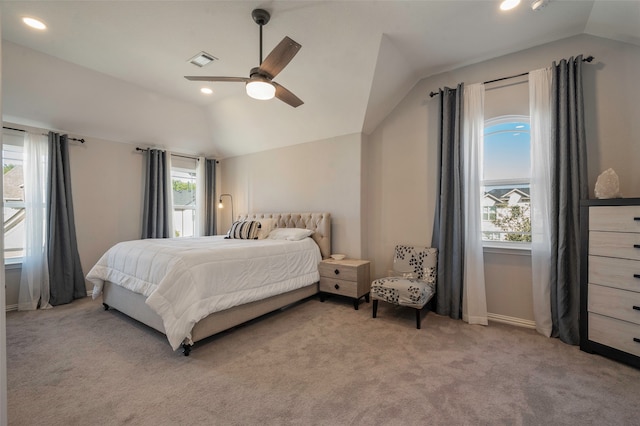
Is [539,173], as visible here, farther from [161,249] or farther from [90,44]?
[90,44]

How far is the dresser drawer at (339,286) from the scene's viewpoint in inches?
145

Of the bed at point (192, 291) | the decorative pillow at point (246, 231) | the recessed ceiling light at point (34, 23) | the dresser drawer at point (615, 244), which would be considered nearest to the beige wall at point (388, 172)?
the dresser drawer at point (615, 244)

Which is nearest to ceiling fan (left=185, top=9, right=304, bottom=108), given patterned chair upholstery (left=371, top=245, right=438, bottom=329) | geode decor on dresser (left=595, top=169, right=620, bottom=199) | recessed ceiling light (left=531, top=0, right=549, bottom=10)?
recessed ceiling light (left=531, top=0, right=549, bottom=10)

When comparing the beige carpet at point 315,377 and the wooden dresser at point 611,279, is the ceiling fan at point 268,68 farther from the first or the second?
the wooden dresser at point 611,279

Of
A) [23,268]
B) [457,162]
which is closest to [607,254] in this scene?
[457,162]

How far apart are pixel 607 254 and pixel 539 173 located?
3.14ft

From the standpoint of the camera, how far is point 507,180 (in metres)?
3.39

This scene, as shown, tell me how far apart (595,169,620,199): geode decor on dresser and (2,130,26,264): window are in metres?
6.73

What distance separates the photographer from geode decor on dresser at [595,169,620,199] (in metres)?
2.47

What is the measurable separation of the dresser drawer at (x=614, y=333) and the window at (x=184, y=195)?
19.9 ft

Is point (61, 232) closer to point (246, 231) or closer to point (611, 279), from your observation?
point (246, 231)

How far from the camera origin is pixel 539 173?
9.74ft

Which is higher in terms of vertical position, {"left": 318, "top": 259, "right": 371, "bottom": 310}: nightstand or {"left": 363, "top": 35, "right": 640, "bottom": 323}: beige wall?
{"left": 363, "top": 35, "right": 640, "bottom": 323}: beige wall

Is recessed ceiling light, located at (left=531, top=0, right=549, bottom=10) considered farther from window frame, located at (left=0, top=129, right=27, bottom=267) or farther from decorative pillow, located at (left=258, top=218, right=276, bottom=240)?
window frame, located at (left=0, top=129, right=27, bottom=267)
